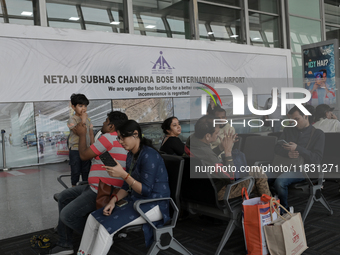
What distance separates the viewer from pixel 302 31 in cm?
1180

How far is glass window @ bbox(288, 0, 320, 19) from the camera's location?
1148 centimetres

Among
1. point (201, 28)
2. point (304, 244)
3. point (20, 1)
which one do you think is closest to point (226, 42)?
point (201, 28)

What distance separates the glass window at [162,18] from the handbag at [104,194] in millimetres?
6334

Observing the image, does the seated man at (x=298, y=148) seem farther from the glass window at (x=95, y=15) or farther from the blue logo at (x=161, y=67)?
the glass window at (x=95, y=15)

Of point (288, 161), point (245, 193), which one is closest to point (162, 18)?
point (288, 161)

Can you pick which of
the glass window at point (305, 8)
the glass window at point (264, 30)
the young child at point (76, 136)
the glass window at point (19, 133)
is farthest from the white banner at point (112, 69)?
the young child at point (76, 136)

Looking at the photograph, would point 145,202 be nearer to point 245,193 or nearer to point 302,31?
point 245,193

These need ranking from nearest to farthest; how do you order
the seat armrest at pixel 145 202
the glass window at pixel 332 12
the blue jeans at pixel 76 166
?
the seat armrest at pixel 145 202
the blue jeans at pixel 76 166
the glass window at pixel 332 12

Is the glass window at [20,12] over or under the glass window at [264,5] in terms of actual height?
under

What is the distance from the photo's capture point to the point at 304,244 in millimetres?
2656

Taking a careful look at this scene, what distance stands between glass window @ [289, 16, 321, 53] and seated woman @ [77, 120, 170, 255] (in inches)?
403

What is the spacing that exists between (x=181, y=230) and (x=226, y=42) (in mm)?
7268

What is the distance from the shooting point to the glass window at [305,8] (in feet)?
37.7

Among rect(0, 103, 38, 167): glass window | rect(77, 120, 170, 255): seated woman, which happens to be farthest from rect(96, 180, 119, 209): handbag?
rect(0, 103, 38, 167): glass window
